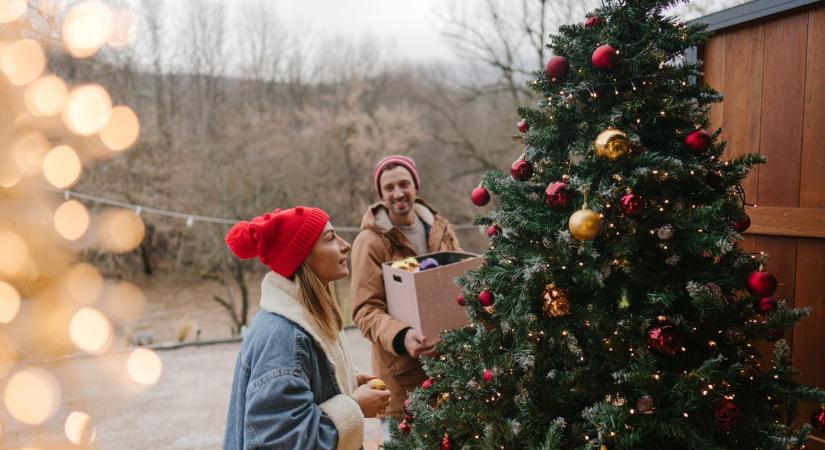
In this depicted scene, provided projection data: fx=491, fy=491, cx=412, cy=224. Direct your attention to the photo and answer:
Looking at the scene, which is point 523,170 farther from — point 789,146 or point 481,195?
point 789,146

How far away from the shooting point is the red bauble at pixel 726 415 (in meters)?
1.19

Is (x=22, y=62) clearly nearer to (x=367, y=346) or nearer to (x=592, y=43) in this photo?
(x=367, y=346)

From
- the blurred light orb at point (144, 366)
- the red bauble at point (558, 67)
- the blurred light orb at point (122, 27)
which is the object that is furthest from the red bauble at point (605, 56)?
the blurred light orb at point (122, 27)

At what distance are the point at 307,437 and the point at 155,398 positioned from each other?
3.79 metres

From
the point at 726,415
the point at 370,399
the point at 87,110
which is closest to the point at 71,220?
the point at 87,110

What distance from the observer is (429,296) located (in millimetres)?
2008

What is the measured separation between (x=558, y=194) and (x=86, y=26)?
6.82 m

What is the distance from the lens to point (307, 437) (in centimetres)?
138

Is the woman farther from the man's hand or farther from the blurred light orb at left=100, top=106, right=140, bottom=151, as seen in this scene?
the blurred light orb at left=100, top=106, right=140, bottom=151

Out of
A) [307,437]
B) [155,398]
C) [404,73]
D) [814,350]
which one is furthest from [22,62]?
[404,73]

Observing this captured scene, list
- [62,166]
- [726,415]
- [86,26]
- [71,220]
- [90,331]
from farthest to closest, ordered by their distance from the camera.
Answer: [71,220], [62,166], [90,331], [86,26], [726,415]

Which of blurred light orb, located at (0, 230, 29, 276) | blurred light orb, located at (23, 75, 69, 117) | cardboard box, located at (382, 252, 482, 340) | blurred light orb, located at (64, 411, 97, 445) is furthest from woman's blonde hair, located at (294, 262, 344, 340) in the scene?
blurred light orb, located at (0, 230, 29, 276)

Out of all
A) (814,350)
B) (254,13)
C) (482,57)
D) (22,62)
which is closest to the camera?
(814,350)

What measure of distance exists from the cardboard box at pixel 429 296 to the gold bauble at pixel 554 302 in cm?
63
